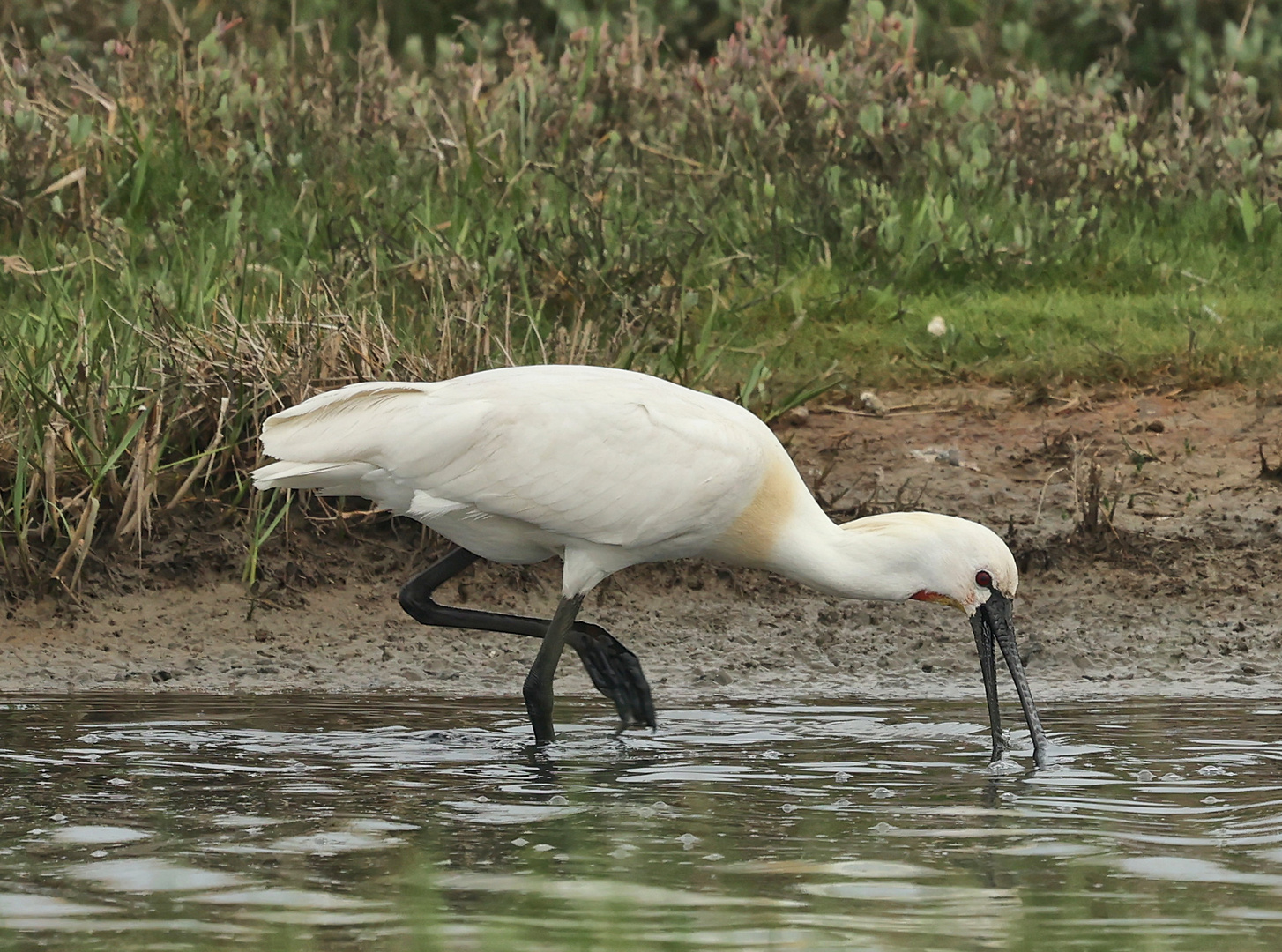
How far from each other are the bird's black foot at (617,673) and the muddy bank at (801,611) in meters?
0.41

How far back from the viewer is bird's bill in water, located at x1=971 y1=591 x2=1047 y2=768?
5805 mm

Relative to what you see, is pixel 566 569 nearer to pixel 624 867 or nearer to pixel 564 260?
pixel 624 867

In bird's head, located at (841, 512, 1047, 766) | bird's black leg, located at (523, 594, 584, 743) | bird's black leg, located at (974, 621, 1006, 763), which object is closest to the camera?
bird's black leg, located at (974, 621, 1006, 763)

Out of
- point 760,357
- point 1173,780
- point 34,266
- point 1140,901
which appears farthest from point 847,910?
point 34,266

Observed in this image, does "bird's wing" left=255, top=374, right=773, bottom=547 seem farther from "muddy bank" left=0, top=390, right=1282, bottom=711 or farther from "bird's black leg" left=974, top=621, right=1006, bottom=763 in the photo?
"muddy bank" left=0, top=390, right=1282, bottom=711

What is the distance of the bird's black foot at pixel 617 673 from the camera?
6.16 m

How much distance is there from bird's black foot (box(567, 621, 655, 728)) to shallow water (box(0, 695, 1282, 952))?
0.11m

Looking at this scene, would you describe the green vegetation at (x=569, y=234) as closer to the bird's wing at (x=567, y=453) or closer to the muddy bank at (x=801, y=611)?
the muddy bank at (x=801, y=611)

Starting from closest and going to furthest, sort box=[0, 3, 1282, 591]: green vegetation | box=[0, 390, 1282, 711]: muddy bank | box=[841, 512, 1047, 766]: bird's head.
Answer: box=[841, 512, 1047, 766]: bird's head → box=[0, 390, 1282, 711]: muddy bank → box=[0, 3, 1282, 591]: green vegetation

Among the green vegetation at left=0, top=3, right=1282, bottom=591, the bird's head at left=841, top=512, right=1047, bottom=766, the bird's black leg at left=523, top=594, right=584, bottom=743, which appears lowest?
the bird's black leg at left=523, top=594, right=584, bottom=743

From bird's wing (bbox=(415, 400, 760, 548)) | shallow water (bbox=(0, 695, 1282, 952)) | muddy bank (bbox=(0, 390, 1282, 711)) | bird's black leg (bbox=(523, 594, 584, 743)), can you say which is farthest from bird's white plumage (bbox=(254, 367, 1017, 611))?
muddy bank (bbox=(0, 390, 1282, 711))

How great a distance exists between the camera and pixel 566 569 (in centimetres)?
623

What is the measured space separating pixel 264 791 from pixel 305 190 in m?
4.76

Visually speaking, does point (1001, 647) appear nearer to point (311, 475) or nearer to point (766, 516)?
point (766, 516)
